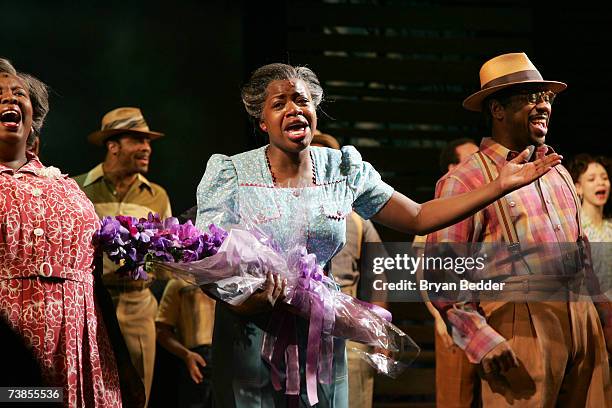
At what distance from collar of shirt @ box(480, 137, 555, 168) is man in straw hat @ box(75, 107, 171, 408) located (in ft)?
6.93

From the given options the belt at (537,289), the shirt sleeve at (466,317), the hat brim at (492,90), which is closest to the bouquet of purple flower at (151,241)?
the shirt sleeve at (466,317)

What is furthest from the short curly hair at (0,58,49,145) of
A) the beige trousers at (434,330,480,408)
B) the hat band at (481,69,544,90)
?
the beige trousers at (434,330,480,408)

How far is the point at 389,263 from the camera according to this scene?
491cm

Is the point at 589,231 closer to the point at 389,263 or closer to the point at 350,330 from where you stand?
the point at 389,263

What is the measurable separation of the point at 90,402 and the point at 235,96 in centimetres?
286

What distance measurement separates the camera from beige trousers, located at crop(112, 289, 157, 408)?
225 inches

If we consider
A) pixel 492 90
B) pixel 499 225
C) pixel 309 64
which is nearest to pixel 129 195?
pixel 309 64

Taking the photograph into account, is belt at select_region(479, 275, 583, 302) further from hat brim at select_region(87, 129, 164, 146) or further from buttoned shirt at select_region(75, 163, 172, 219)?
hat brim at select_region(87, 129, 164, 146)

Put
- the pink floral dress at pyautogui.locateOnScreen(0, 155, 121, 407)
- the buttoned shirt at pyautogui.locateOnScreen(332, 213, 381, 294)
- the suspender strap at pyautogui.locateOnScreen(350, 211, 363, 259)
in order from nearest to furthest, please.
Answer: the pink floral dress at pyautogui.locateOnScreen(0, 155, 121, 407) → the buttoned shirt at pyautogui.locateOnScreen(332, 213, 381, 294) → the suspender strap at pyautogui.locateOnScreen(350, 211, 363, 259)

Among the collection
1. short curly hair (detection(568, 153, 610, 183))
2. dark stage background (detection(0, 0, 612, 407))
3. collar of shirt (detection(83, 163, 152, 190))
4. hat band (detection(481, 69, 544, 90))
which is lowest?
collar of shirt (detection(83, 163, 152, 190))

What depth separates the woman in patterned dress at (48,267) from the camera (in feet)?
11.1

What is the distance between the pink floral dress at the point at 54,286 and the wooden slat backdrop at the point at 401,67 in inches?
112

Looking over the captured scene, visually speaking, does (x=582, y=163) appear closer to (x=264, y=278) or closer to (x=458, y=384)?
(x=458, y=384)

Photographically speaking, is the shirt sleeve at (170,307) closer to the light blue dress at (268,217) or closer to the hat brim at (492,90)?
the hat brim at (492,90)
